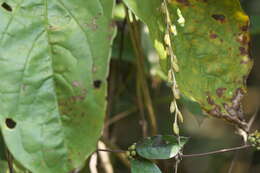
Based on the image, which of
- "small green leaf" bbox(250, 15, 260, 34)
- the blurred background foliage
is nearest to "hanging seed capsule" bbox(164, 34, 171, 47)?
the blurred background foliage

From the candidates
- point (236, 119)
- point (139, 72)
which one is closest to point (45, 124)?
point (236, 119)

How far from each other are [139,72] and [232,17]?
368 mm

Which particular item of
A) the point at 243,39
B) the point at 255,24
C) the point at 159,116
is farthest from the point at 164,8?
the point at 159,116

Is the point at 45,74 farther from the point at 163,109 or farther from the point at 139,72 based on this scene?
the point at 163,109

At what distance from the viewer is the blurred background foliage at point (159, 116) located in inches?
52.9

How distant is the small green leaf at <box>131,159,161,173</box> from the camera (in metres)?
0.89

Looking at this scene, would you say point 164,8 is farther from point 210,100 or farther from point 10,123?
point 10,123

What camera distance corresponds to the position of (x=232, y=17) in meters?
0.94

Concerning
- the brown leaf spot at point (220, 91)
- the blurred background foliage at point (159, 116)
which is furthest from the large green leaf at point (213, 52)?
the blurred background foliage at point (159, 116)

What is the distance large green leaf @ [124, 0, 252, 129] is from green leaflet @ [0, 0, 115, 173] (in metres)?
0.19

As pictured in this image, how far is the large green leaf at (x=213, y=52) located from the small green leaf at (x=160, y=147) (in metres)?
0.08

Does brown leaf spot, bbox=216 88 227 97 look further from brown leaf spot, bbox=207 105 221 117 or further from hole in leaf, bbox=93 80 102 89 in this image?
hole in leaf, bbox=93 80 102 89

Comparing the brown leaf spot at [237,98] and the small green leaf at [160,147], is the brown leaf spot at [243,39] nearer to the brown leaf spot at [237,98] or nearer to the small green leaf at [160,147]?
the brown leaf spot at [237,98]

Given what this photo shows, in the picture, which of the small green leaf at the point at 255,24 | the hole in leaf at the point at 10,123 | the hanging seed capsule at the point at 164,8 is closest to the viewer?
the hole in leaf at the point at 10,123
